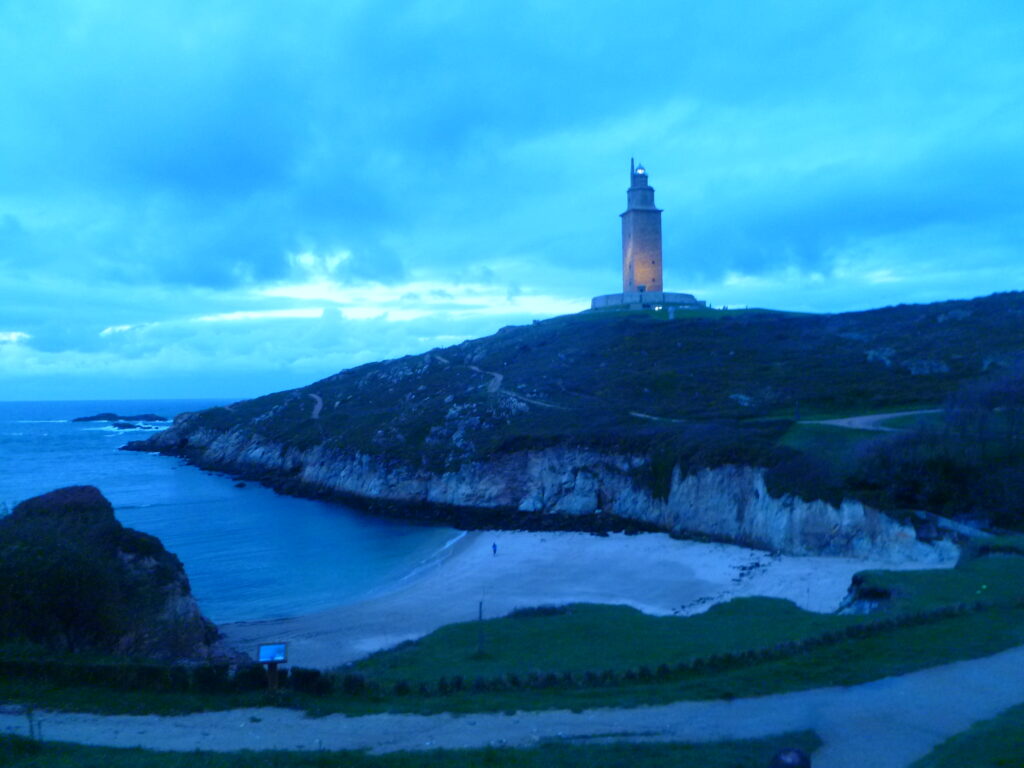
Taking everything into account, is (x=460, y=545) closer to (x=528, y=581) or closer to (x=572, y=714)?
(x=528, y=581)

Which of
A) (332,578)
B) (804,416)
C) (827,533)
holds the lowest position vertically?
(332,578)

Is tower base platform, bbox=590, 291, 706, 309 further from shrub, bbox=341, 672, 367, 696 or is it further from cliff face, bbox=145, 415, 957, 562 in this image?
shrub, bbox=341, 672, 367, 696

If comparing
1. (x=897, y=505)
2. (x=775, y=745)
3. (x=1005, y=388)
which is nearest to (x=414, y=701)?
(x=775, y=745)

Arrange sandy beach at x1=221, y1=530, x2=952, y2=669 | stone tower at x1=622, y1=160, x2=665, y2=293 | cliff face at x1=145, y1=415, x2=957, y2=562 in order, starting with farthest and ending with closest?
stone tower at x1=622, y1=160, x2=665, y2=293
cliff face at x1=145, y1=415, x2=957, y2=562
sandy beach at x1=221, y1=530, x2=952, y2=669

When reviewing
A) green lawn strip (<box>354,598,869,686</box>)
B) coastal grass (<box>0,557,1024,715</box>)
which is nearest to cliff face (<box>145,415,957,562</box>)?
green lawn strip (<box>354,598,869,686</box>)

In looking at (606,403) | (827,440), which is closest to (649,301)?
(606,403)
